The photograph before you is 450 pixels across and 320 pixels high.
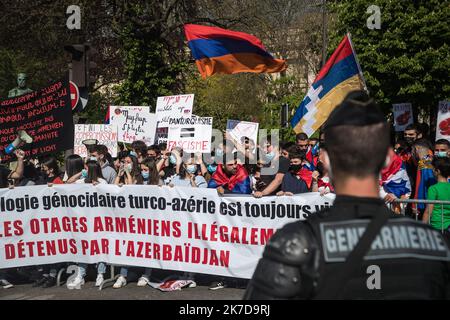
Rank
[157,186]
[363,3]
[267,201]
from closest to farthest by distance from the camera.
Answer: [267,201] < [157,186] < [363,3]

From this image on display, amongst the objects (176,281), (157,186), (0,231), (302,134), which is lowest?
(176,281)

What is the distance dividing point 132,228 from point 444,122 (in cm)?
678

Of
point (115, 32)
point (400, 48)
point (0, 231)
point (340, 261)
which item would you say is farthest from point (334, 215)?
point (400, 48)

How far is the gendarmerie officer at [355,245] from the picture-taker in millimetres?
Result: 1990

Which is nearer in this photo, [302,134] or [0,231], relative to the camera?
[0,231]

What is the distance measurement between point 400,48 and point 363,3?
265 centimetres

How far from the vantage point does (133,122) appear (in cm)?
1296

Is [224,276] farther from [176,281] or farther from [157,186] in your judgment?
[157,186]

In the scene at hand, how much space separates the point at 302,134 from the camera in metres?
10.5

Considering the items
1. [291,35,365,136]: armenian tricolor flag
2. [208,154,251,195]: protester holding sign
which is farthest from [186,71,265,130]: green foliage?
[208,154,251,195]: protester holding sign

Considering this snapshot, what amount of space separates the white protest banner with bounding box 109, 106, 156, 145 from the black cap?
414 inches

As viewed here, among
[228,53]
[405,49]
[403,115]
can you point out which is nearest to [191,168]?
[228,53]

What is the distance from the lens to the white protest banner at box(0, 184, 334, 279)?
25.8ft

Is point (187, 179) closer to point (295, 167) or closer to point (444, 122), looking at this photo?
point (295, 167)
